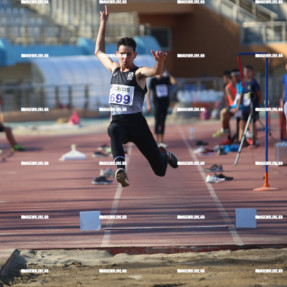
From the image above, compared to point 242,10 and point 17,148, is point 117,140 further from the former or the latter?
point 242,10

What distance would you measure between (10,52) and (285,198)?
23.3m

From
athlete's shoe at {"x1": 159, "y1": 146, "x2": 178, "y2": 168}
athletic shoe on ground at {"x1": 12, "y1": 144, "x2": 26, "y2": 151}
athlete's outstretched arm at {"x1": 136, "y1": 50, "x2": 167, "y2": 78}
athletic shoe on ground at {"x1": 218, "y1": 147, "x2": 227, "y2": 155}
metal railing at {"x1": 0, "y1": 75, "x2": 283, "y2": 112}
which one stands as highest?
athlete's outstretched arm at {"x1": 136, "y1": 50, "x2": 167, "y2": 78}

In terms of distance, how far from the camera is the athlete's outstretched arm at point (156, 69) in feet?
27.5

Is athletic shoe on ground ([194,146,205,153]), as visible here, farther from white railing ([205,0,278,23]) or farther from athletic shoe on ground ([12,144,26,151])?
white railing ([205,0,278,23])

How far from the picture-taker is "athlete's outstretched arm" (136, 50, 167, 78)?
8376mm

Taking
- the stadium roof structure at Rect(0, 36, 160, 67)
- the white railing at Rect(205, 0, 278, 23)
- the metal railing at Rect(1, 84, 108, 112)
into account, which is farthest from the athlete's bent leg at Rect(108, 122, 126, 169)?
the white railing at Rect(205, 0, 278, 23)

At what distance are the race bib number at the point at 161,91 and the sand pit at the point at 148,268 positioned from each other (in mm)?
10880

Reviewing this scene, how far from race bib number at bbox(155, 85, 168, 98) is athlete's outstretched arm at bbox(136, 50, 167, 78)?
1036 centimetres

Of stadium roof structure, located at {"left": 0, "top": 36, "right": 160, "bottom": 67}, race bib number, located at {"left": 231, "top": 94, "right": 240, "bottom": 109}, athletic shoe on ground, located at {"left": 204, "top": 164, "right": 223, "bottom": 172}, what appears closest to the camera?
athletic shoe on ground, located at {"left": 204, "top": 164, "right": 223, "bottom": 172}

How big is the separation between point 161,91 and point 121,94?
10.4 m

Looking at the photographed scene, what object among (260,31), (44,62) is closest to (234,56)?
(260,31)

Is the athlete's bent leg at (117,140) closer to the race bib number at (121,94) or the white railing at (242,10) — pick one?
the race bib number at (121,94)

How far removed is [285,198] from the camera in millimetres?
12141

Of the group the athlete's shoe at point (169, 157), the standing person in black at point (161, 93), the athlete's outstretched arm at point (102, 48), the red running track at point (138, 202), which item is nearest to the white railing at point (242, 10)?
the standing person in black at point (161, 93)
